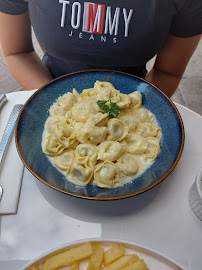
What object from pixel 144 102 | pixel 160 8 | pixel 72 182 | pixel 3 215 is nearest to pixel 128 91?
pixel 144 102

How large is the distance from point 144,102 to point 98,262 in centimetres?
58

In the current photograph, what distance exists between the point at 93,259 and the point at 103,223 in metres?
0.18

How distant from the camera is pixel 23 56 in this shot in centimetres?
121

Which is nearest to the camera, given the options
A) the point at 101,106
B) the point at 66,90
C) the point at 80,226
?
the point at 80,226

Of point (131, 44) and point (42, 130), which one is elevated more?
point (131, 44)

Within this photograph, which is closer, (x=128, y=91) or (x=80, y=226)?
(x=80, y=226)

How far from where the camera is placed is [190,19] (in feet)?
3.26

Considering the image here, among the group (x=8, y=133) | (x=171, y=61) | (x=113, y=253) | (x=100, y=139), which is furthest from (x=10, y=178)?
(x=171, y=61)

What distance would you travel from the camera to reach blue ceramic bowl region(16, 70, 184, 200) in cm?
67

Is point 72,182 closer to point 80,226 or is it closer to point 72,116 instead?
point 80,226

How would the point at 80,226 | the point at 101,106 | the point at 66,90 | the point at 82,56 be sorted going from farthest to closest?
the point at 82,56
the point at 66,90
the point at 101,106
the point at 80,226

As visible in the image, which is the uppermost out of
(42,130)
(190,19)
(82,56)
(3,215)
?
(190,19)

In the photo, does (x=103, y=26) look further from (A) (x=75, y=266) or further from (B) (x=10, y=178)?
(A) (x=75, y=266)

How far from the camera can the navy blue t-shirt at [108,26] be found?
91 centimetres
